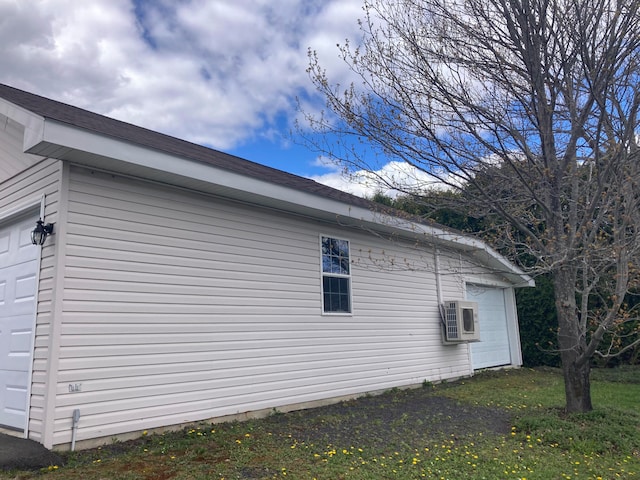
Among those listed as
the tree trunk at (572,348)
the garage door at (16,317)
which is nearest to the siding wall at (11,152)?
the garage door at (16,317)

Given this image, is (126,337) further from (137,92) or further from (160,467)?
(137,92)

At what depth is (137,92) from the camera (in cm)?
1027

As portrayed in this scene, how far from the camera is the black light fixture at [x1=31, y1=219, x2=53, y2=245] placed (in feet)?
14.8

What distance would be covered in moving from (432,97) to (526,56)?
109cm

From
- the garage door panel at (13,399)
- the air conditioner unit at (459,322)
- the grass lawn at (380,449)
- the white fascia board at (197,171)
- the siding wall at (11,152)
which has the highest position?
the siding wall at (11,152)

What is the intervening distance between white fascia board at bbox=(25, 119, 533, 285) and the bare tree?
795 millimetres

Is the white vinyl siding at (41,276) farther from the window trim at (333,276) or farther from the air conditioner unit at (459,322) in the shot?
the air conditioner unit at (459,322)

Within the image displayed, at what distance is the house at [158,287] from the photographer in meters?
4.43

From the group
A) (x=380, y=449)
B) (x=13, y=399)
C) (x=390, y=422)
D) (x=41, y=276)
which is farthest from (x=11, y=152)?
(x=390, y=422)

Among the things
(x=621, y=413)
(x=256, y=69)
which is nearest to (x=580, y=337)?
(x=621, y=413)

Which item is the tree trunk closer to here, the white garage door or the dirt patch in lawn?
the dirt patch in lawn

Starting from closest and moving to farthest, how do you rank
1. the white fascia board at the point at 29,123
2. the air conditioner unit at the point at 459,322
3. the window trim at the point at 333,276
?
the white fascia board at the point at 29,123 → the window trim at the point at 333,276 → the air conditioner unit at the point at 459,322

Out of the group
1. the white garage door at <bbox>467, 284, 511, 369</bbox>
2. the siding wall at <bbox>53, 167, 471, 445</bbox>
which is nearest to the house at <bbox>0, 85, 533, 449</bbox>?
the siding wall at <bbox>53, 167, 471, 445</bbox>

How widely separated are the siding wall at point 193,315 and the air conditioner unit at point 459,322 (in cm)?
198
